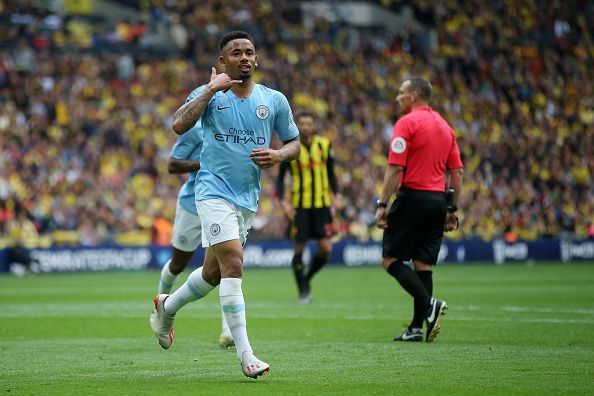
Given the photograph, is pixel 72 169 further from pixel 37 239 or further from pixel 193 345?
pixel 193 345

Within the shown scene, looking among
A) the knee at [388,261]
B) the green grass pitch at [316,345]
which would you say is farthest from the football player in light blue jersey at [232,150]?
the knee at [388,261]

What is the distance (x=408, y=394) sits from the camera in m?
7.36

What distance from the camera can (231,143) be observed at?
8.59 metres

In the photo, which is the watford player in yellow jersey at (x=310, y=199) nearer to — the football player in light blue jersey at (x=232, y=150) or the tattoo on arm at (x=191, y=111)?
the football player in light blue jersey at (x=232, y=150)

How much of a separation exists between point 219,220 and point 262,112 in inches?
34.9

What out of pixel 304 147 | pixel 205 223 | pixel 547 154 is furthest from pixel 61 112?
pixel 205 223

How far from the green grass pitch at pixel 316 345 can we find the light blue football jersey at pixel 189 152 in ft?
4.49

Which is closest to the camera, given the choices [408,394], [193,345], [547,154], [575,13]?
[408,394]

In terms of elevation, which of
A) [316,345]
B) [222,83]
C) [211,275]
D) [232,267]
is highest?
[222,83]

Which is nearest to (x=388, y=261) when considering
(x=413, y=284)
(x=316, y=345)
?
(x=413, y=284)

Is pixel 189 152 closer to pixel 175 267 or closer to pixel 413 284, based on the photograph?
pixel 175 267

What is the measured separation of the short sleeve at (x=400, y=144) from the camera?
10992mm

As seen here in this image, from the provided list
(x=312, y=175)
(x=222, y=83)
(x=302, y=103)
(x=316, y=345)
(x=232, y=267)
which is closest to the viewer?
(x=222, y=83)

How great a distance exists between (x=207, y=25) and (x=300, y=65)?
3.45 meters
